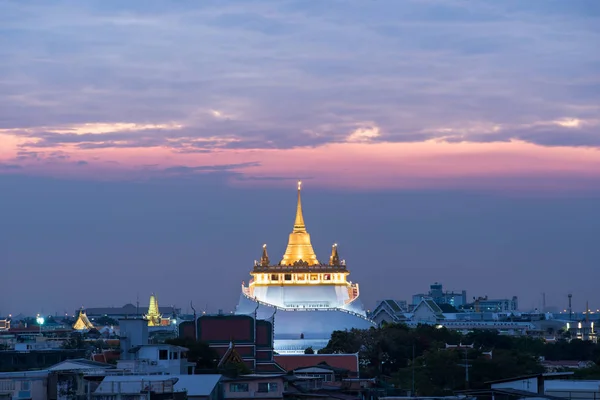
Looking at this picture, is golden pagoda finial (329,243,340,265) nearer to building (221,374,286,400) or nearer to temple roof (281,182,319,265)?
temple roof (281,182,319,265)

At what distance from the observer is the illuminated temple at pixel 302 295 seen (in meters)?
155

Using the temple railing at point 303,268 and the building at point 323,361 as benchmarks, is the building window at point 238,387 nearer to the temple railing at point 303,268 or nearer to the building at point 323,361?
the building at point 323,361

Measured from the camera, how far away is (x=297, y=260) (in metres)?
166

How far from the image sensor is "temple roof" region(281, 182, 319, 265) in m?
167

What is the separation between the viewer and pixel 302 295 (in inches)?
6403

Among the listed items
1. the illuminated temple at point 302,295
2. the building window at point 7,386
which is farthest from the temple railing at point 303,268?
the building window at point 7,386

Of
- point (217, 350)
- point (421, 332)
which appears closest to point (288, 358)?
point (217, 350)

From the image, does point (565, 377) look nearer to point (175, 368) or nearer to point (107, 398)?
point (175, 368)

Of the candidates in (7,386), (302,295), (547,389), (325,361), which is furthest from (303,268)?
(7,386)

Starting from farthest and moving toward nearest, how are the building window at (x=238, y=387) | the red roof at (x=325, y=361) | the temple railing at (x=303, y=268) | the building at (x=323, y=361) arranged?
the temple railing at (x=303, y=268), the red roof at (x=325, y=361), the building at (x=323, y=361), the building window at (x=238, y=387)

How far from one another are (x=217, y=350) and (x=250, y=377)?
3616 centimetres

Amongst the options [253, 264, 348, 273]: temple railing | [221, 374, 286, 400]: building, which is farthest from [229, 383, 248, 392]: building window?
[253, 264, 348, 273]: temple railing

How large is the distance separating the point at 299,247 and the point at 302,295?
267 inches

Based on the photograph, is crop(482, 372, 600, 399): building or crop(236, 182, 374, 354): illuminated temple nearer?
crop(482, 372, 600, 399): building
